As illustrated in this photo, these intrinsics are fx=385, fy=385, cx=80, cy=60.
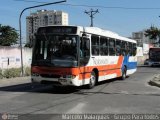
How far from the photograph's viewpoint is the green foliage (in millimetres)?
28359

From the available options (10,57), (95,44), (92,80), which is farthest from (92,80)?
(10,57)

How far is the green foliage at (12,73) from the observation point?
28.4 meters

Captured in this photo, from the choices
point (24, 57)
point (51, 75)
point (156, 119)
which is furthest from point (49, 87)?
point (24, 57)

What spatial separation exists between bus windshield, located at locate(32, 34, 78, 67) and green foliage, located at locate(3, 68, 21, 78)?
40.5ft

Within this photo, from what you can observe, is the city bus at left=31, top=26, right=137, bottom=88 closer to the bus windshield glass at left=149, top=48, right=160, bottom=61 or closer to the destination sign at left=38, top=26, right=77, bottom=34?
the destination sign at left=38, top=26, right=77, bottom=34

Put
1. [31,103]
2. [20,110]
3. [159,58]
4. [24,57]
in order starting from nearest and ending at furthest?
[20,110] → [31,103] → [24,57] → [159,58]

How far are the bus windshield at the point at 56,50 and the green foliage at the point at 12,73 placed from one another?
40.5ft

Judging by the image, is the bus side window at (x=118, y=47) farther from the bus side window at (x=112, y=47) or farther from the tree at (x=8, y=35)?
the tree at (x=8, y=35)

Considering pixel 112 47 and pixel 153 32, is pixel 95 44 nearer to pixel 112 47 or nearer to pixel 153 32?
pixel 112 47

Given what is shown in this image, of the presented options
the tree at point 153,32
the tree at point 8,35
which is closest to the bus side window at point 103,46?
the tree at point 8,35

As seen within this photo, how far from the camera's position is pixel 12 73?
29.0 metres

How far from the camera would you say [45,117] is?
10.1 metres

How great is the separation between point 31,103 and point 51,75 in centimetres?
330

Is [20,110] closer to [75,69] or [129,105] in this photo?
[129,105]
